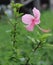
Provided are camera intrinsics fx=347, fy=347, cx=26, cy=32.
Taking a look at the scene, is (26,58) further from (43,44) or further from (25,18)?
(25,18)

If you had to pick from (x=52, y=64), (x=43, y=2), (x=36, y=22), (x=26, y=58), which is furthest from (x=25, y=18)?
(x=43, y=2)

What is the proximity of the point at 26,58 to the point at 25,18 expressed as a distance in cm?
26

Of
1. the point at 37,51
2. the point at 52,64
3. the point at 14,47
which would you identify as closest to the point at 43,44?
the point at 37,51

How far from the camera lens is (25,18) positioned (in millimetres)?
1435

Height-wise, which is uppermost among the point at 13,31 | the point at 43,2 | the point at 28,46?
the point at 13,31

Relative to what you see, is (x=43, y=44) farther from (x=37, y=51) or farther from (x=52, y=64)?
(x=52, y=64)

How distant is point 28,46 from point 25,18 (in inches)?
79.8

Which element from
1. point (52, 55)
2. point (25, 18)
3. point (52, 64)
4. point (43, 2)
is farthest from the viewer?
point (43, 2)

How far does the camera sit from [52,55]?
3268 mm

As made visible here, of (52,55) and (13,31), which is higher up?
(13,31)

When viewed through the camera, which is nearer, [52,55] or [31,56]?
[31,56]

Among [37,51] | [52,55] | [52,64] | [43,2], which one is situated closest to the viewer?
[37,51]

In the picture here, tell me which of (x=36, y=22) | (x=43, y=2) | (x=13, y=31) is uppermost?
(x=36, y=22)

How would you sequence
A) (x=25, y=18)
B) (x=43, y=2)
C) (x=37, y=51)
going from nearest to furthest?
(x=25, y=18)
(x=37, y=51)
(x=43, y=2)
